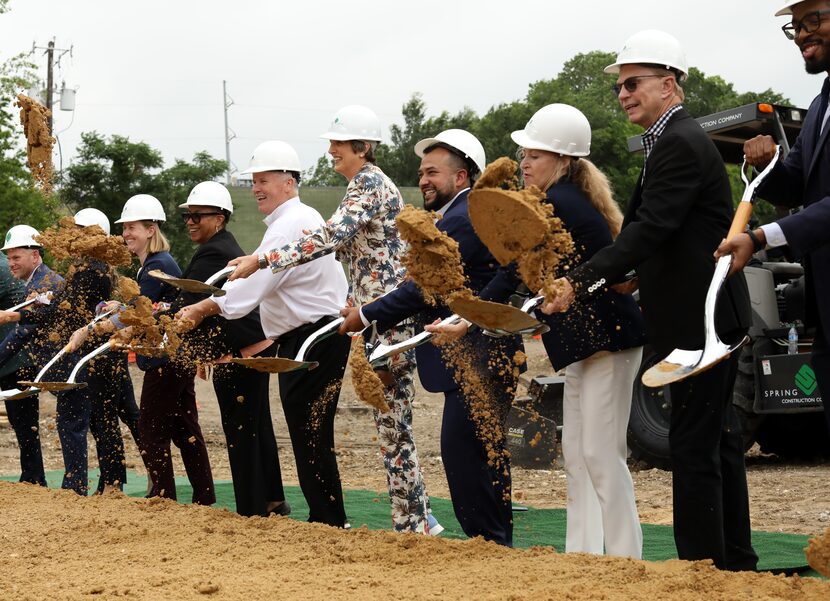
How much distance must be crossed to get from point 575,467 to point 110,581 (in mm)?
2066

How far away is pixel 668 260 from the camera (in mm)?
4453

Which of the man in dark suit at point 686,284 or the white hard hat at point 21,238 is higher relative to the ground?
the white hard hat at point 21,238

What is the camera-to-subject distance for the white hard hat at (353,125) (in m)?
6.23

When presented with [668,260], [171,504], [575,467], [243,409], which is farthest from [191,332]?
[668,260]

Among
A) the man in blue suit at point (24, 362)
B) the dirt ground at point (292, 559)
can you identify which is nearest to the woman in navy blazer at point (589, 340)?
the dirt ground at point (292, 559)

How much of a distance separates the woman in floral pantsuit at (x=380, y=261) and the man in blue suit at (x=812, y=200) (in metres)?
2.26

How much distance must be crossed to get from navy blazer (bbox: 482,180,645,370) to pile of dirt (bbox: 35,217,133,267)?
369 cm

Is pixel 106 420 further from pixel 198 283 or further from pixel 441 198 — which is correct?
pixel 441 198

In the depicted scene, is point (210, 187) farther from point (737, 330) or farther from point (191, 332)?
point (737, 330)

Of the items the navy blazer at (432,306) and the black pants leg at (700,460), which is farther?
the navy blazer at (432,306)

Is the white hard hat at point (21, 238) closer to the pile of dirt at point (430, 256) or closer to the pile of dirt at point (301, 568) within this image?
the pile of dirt at point (301, 568)

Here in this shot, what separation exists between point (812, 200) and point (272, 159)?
11.0ft

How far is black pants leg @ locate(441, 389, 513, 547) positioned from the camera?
5156 millimetres

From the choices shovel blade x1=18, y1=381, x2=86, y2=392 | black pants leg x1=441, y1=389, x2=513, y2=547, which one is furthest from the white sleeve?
shovel blade x1=18, y1=381, x2=86, y2=392
